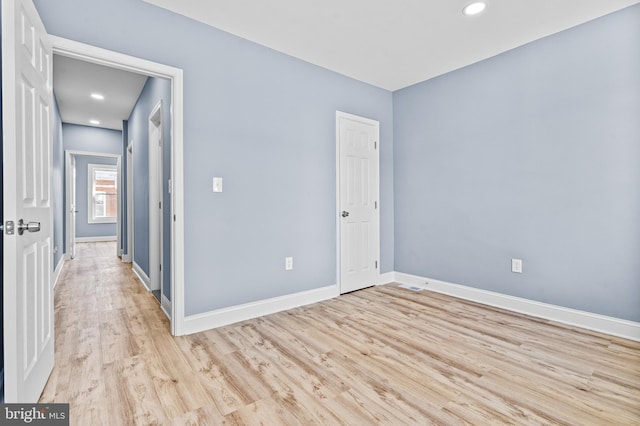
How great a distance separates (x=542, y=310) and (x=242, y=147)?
10.4 feet

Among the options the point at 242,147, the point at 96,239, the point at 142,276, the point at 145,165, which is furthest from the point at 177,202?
the point at 96,239

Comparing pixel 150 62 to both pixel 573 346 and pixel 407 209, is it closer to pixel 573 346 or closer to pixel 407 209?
pixel 407 209

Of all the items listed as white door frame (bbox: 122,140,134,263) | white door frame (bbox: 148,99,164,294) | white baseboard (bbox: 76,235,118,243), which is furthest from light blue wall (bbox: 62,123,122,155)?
white door frame (bbox: 148,99,164,294)

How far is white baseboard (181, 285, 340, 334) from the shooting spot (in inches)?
103

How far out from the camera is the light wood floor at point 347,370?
1.59m

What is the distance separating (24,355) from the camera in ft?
4.68

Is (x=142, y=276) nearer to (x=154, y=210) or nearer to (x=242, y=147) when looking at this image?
(x=154, y=210)

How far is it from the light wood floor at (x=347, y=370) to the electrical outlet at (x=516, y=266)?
0.42 metres

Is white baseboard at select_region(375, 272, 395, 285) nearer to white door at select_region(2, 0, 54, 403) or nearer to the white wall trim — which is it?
the white wall trim

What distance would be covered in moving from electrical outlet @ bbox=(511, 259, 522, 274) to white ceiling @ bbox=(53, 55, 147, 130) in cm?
473

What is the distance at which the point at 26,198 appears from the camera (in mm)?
1521

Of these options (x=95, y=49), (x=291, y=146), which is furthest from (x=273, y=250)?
(x=95, y=49)

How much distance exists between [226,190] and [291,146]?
33.6 inches

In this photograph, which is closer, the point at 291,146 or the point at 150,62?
the point at 150,62
